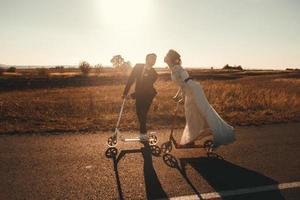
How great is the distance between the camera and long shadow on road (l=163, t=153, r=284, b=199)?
5503 millimetres

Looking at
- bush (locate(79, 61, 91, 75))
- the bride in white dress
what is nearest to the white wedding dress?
the bride in white dress

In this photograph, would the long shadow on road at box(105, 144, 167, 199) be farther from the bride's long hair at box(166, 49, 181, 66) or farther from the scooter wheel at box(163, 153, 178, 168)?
the bride's long hair at box(166, 49, 181, 66)

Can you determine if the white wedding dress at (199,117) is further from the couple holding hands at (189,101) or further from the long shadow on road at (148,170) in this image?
the long shadow on road at (148,170)

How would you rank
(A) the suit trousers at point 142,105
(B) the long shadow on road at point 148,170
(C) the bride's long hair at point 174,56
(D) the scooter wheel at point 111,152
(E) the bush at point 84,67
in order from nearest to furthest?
1. (B) the long shadow on road at point 148,170
2. (D) the scooter wheel at point 111,152
3. (C) the bride's long hair at point 174,56
4. (A) the suit trousers at point 142,105
5. (E) the bush at point 84,67

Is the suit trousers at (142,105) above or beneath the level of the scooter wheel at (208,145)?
above

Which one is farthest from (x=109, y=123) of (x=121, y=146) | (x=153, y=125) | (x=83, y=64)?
(x=83, y=64)

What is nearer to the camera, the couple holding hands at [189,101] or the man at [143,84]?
the couple holding hands at [189,101]

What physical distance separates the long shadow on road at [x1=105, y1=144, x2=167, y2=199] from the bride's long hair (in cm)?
190

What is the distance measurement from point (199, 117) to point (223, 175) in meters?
1.61

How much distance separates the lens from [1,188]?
5559mm

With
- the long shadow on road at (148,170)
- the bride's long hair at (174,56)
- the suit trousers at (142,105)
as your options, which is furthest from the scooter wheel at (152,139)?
the bride's long hair at (174,56)

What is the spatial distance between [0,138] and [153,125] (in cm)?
446

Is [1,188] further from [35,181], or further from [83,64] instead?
[83,64]

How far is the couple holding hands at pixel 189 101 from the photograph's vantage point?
7.34m
